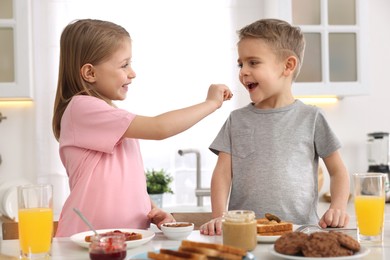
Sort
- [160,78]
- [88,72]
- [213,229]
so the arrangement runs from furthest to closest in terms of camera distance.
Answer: [160,78], [88,72], [213,229]

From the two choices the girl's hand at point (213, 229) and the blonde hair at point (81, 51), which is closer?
the girl's hand at point (213, 229)

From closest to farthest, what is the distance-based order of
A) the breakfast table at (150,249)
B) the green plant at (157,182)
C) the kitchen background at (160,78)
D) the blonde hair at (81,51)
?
the breakfast table at (150,249)
the blonde hair at (81,51)
the green plant at (157,182)
the kitchen background at (160,78)

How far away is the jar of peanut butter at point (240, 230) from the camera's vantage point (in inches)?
46.1

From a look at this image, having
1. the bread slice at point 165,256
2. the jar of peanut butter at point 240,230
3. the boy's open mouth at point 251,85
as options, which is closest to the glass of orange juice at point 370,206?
the jar of peanut butter at point 240,230

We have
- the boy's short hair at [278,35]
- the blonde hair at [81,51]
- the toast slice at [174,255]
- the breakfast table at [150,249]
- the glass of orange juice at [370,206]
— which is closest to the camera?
the toast slice at [174,255]

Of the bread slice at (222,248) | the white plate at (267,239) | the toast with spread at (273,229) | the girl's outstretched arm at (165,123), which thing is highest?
the girl's outstretched arm at (165,123)

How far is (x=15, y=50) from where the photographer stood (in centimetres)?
308

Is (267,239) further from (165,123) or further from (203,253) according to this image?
(165,123)

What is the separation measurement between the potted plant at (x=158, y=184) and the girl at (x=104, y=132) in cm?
138

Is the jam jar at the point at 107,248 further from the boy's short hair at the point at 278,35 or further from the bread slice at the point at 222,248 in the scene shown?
the boy's short hair at the point at 278,35

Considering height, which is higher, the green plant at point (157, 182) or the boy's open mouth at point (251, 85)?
the boy's open mouth at point (251, 85)

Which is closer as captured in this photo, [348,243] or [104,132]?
[348,243]

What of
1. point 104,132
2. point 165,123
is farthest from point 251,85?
point 104,132

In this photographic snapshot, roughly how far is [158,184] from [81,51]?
1548mm
